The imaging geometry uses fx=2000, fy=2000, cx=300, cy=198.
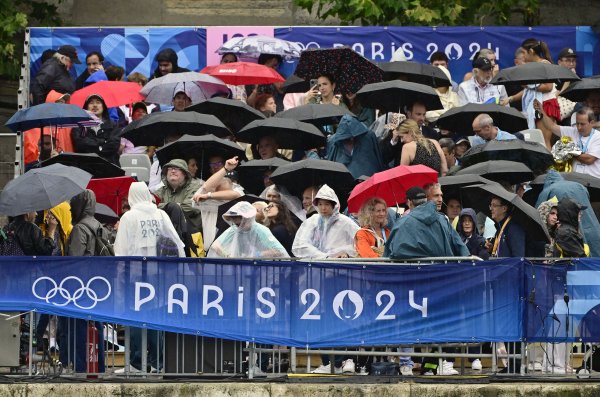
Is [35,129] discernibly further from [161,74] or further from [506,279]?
[506,279]

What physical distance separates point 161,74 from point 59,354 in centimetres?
951

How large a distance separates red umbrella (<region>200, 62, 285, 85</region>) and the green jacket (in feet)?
15.2

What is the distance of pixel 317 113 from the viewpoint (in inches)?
1030

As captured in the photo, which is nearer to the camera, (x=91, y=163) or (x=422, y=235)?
(x=422, y=235)

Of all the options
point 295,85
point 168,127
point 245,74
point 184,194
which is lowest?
point 184,194

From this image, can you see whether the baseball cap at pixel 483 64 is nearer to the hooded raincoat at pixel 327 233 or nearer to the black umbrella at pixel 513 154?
the black umbrella at pixel 513 154

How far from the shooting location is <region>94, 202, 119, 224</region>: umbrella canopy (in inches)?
928

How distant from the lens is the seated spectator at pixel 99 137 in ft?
88.3

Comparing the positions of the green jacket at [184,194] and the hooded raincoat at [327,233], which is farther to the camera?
the green jacket at [184,194]

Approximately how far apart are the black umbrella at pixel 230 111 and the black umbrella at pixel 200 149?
1.92 m

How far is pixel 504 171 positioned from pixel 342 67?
4.74 meters

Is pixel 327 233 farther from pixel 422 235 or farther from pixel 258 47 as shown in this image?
pixel 258 47

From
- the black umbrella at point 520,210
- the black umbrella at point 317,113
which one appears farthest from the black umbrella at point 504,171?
the black umbrella at point 317,113

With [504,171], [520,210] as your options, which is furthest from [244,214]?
[504,171]
